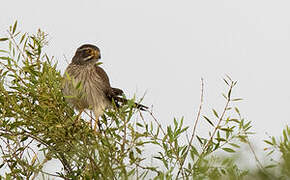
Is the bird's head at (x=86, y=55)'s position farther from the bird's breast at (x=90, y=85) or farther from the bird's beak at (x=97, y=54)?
the bird's breast at (x=90, y=85)

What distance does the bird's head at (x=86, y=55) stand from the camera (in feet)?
24.1

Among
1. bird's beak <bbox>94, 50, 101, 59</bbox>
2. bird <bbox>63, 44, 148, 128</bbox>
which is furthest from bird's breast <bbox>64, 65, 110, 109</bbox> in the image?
bird's beak <bbox>94, 50, 101, 59</bbox>

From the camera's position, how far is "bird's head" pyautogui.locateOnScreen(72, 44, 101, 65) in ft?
24.1

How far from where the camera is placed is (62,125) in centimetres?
439

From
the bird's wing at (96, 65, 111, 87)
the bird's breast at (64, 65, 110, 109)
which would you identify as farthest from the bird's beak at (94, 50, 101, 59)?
the bird's wing at (96, 65, 111, 87)

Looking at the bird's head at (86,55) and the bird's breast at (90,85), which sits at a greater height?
the bird's head at (86,55)

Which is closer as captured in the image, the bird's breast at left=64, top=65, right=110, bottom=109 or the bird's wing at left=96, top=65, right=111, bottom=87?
the bird's breast at left=64, top=65, right=110, bottom=109

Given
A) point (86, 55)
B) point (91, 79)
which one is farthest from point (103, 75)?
point (86, 55)

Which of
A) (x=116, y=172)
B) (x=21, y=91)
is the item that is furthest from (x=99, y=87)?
(x=116, y=172)

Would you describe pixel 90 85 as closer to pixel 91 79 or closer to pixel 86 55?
pixel 91 79

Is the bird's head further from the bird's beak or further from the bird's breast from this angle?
the bird's breast

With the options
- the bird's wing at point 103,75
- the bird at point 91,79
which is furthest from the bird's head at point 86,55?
the bird's wing at point 103,75

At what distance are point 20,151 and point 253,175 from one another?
3.69 m

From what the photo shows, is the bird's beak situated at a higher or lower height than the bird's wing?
higher
